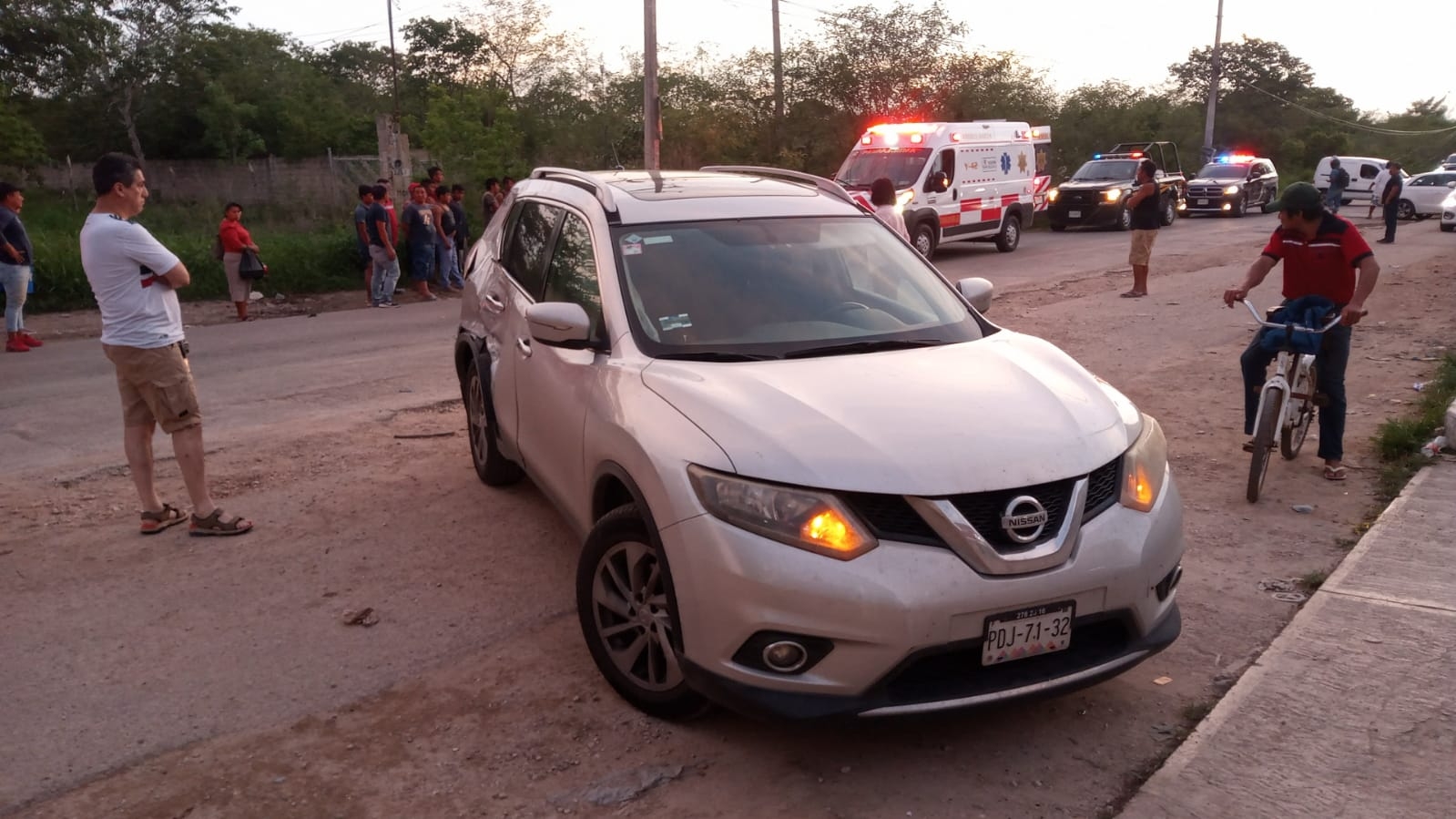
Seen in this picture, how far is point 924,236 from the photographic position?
780 inches

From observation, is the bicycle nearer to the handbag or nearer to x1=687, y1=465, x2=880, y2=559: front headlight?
x1=687, y1=465, x2=880, y2=559: front headlight

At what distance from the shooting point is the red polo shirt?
19.7ft

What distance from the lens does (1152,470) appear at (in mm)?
3691

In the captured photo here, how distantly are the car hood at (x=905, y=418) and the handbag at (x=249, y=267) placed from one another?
38.3 feet

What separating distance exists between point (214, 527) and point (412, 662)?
194 centimetres

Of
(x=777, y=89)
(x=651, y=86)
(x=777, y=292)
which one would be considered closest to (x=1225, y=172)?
(x=777, y=89)

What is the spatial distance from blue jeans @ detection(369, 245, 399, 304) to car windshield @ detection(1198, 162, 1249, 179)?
25044 mm

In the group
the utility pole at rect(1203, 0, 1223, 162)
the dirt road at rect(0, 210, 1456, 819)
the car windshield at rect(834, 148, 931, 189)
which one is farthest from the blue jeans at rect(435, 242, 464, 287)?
the utility pole at rect(1203, 0, 1223, 162)

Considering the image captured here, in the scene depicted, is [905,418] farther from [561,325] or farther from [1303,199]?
[1303,199]

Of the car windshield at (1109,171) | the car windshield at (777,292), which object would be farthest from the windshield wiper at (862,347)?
the car windshield at (1109,171)

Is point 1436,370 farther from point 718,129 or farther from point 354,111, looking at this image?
point 354,111

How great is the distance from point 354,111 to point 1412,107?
81157 millimetres

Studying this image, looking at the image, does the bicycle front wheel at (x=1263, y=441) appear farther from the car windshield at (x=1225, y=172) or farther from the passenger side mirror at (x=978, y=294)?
the car windshield at (x=1225, y=172)

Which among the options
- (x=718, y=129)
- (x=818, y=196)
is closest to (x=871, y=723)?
(x=818, y=196)
